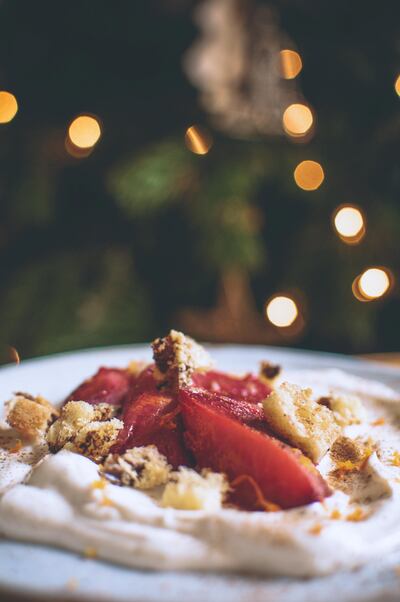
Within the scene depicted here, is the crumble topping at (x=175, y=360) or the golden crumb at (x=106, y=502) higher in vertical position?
the crumble topping at (x=175, y=360)

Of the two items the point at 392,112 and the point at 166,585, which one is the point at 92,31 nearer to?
the point at 392,112

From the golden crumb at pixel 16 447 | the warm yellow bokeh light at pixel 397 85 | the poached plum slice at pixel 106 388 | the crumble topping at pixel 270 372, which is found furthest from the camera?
the warm yellow bokeh light at pixel 397 85

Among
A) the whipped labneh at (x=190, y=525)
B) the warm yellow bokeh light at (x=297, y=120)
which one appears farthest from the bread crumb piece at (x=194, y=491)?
Result: the warm yellow bokeh light at (x=297, y=120)

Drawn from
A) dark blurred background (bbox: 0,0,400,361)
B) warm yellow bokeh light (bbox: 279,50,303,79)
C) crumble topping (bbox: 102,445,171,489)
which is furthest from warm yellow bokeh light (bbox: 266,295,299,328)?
crumble topping (bbox: 102,445,171,489)

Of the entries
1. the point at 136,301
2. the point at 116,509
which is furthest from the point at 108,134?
the point at 116,509

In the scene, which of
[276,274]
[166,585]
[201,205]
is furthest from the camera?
[276,274]

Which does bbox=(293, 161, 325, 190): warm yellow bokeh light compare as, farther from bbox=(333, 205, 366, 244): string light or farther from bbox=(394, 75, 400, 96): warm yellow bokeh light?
bbox=(394, 75, 400, 96): warm yellow bokeh light

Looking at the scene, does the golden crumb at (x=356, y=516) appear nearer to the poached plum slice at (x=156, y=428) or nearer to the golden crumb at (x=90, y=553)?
the poached plum slice at (x=156, y=428)

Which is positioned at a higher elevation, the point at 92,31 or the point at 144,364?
the point at 92,31
